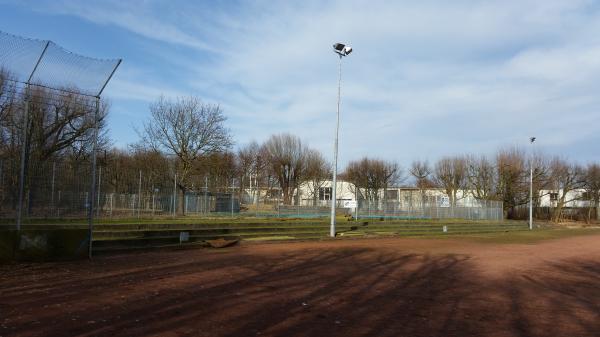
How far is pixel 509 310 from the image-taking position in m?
8.75

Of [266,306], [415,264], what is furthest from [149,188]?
[266,306]

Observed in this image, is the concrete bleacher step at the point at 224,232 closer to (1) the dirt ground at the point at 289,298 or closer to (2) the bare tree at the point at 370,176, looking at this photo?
(1) the dirt ground at the point at 289,298

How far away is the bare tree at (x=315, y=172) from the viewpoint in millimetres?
65688

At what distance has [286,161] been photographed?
65125 millimetres

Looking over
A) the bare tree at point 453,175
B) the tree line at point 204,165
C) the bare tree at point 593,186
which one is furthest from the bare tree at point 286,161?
the bare tree at point 593,186

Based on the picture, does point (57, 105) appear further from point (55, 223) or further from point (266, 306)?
point (266, 306)

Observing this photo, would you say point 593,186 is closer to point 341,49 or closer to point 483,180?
point 483,180

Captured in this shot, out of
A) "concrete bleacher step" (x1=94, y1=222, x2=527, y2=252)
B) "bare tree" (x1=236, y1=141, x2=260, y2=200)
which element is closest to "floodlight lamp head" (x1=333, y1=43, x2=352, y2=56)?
"concrete bleacher step" (x1=94, y1=222, x2=527, y2=252)

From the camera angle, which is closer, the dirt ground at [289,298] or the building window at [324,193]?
the dirt ground at [289,298]

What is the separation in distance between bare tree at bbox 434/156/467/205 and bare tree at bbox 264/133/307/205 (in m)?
19.4

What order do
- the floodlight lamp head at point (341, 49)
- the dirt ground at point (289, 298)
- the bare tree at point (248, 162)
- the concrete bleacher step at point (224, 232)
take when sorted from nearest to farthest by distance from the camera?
1. the dirt ground at point (289, 298)
2. the concrete bleacher step at point (224, 232)
3. the floodlight lamp head at point (341, 49)
4. the bare tree at point (248, 162)

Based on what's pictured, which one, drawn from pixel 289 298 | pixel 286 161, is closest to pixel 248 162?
pixel 286 161

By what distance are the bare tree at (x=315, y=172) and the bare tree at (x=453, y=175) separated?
A: 51.2ft

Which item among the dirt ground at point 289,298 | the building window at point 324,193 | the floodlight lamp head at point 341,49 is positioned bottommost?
the dirt ground at point 289,298
